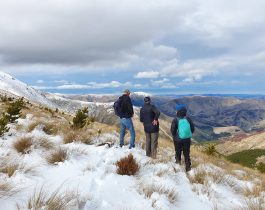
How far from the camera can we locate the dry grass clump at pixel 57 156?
8997 mm

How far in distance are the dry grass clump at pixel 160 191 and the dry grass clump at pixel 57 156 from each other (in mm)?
2437

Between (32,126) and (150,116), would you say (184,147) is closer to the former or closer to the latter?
(150,116)

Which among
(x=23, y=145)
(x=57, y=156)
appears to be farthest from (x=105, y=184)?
(x=23, y=145)

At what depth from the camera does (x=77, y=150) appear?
10.5m

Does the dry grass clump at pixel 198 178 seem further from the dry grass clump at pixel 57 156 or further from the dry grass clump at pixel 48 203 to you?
the dry grass clump at pixel 48 203

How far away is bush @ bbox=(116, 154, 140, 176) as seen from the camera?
914 centimetres

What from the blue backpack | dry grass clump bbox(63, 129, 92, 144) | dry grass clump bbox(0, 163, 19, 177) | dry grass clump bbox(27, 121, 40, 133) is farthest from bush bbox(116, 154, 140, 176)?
dry grass clump bbox(27, 121, 40, 133)

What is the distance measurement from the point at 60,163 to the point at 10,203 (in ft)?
10.8

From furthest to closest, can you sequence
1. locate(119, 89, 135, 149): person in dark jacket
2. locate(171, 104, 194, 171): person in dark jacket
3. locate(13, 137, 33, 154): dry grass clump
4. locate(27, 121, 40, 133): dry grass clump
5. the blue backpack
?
locate(119, 89, 135, 149): person in dark jacket → locate(27, 121, 40, 133): dry grass clump → locate(171, 104, 194, 171): person in dark jacket → the blue backpack → locate(13, 137, 33, 154): dry grass clump

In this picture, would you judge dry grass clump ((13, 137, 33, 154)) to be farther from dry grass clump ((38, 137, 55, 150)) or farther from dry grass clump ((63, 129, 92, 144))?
dry grass clump ((63, 129, 92, 144))

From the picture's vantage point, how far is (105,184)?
790 centimetres

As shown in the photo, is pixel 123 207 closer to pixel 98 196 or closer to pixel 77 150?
pixel 98 196

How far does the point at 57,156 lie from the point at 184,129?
4.80 metres

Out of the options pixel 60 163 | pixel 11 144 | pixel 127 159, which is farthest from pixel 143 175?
pixel 11 144
